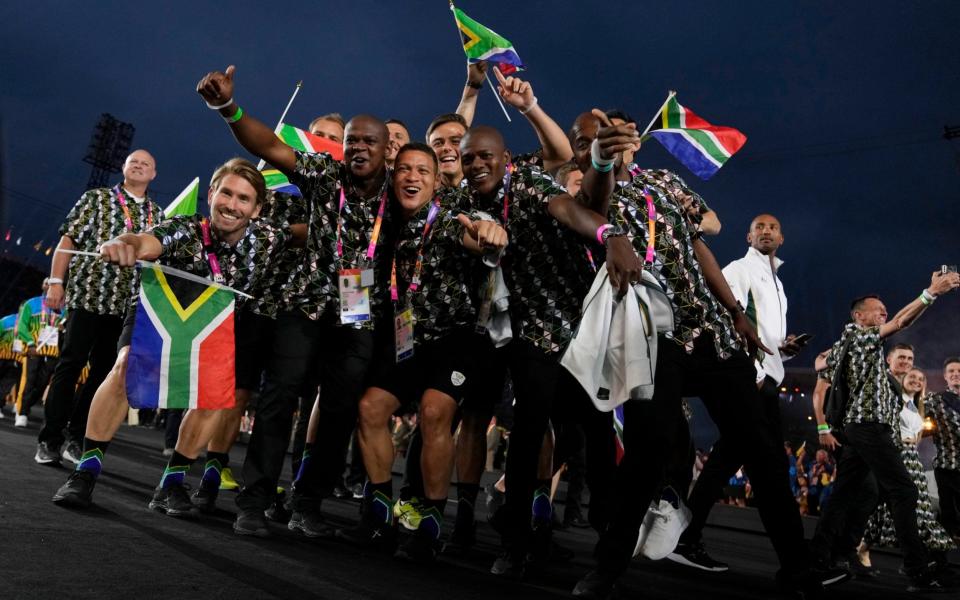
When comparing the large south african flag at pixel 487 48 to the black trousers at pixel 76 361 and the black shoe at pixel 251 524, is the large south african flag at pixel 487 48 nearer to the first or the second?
the black trousers at pixel 76 361

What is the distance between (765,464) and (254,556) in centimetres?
221

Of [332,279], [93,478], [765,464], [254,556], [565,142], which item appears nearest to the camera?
[254,556]

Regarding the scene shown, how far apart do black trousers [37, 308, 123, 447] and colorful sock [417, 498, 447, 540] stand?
3234mm

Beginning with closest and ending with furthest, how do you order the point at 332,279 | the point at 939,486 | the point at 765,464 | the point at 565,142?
the point at 765,464, the point at 332,279, the point at 565,142, the point at 939,486

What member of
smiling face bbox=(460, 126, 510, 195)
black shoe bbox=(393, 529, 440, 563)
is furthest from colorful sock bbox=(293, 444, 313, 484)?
smiling face bbox=(460, 126, 510, 195)

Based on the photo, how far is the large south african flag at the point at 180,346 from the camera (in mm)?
3730

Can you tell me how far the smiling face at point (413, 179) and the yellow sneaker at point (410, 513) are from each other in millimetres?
1547

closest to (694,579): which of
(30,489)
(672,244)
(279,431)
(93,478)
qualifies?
(672,244)

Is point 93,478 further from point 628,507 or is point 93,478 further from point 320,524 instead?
point 628,507

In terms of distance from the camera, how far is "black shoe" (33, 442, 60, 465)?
17.7 feet

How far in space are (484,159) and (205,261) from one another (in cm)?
156

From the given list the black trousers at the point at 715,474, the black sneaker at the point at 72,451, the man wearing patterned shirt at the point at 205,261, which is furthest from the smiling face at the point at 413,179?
the black sneaker at the point at 72,451

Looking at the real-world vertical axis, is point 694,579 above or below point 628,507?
below

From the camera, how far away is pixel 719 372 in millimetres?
3453
